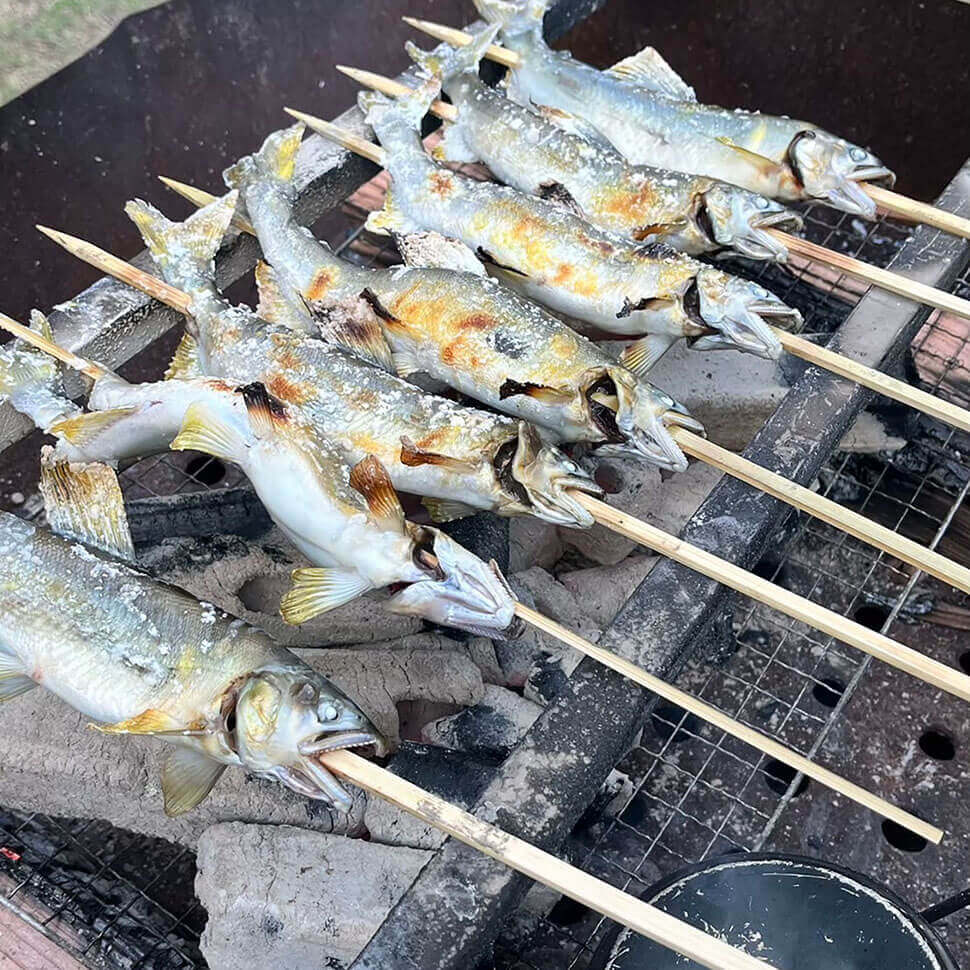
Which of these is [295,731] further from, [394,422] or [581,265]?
[581,265]

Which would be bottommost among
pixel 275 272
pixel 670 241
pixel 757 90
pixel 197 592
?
pixel 757 90

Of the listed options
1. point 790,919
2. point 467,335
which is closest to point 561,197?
point 467,335

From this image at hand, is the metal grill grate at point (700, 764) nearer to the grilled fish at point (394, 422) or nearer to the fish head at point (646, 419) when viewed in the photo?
the fish head at point (646, 419)

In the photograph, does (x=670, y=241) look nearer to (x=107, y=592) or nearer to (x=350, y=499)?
(x=350, y=499)

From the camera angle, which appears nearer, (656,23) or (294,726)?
(294,726)

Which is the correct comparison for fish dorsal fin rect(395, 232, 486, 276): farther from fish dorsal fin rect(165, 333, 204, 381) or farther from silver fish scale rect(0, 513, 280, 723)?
silver fish scale rect(0, 513, 280, 723)

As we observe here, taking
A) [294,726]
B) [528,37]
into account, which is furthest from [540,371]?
[528,37]
